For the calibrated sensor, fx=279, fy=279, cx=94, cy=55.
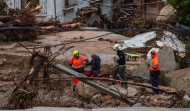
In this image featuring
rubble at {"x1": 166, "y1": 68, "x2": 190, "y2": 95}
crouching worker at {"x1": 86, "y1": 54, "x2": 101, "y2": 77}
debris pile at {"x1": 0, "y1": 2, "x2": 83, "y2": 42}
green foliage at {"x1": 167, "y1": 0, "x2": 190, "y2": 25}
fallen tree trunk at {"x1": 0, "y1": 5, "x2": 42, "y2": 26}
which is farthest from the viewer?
fallen tree trunk at {"x1": 0, "y1": 5, "x2": 42, "y2": 26}

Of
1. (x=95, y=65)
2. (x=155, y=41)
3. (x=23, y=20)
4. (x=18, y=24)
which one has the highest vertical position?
(x=23, y=20)

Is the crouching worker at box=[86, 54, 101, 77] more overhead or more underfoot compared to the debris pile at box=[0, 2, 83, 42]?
more underfoot

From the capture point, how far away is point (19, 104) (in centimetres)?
548

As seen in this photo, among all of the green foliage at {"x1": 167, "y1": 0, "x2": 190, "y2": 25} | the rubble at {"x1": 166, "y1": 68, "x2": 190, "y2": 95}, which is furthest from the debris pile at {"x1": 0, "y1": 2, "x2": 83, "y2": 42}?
the rubble at {"x1": 166, "y1": 68, "x2": 190, "y2": 95}

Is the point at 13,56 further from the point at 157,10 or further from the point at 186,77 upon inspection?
the point at 157,10

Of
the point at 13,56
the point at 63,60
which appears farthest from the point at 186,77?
the point at 13,56

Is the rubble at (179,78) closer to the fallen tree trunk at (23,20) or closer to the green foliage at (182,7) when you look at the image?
the green foliage at (182,7)

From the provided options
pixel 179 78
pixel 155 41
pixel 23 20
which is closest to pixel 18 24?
pixel 23 20

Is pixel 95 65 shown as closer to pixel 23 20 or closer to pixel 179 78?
pixel 179 78

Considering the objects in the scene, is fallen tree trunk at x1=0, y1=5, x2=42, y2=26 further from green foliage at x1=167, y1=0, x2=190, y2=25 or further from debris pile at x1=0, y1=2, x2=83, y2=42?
green foliage at x1=167, y1=0, x2=190, y2=25

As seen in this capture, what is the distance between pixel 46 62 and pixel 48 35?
1273 cm

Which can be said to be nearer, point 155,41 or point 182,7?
point 182,7

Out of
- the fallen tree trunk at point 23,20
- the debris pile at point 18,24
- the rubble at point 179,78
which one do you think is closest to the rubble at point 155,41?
the rubble at point 179,78

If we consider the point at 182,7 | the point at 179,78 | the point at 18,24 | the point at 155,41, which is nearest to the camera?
the point at 179,78
